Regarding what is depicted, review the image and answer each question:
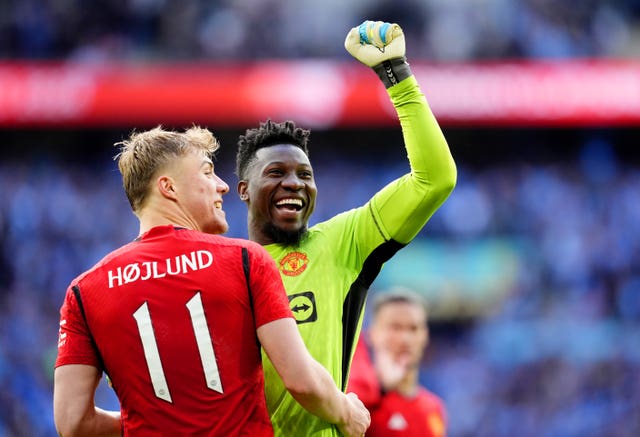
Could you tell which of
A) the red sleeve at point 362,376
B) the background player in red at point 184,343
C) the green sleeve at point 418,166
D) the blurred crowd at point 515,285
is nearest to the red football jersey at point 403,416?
the red sleeve at point 362,376

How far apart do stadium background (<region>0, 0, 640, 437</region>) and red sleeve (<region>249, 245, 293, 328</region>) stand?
10.7 meters

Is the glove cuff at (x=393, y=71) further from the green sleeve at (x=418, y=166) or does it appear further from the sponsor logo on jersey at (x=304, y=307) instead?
the sponsor logo on jersey at (x=304, y=307)

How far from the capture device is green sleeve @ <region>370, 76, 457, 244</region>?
3566 mm

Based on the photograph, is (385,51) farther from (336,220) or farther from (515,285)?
(515,285)

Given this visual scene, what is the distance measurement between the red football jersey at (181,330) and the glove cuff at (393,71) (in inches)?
35.0

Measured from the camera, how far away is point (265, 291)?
3.05 meters

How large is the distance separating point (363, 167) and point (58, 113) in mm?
5068

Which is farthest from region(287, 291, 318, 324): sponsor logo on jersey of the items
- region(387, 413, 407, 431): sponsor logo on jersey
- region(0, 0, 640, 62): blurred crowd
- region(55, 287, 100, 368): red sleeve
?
region(0, 0, 640, 62): blurred crowd

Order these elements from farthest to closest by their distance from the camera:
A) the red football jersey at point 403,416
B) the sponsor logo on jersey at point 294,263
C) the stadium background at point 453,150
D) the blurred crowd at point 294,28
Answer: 1. the blurred crowd at point 294,28
2. the stadium background at point 453,150
3. the red football jersey at point 403,416
4. the sponsor logo on jersey at point 294,263

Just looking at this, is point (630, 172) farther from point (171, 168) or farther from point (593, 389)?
point (171, 168)

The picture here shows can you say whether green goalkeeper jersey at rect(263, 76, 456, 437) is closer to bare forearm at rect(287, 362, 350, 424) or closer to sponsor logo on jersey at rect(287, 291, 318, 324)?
sponsor logo on jersey at rect(287, 291, 318, 324)

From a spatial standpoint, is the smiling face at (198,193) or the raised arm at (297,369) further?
the smiling face at (198,193)

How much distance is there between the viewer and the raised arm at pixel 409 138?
3570mm

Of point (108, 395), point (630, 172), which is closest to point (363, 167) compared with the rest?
point (630, 172)
